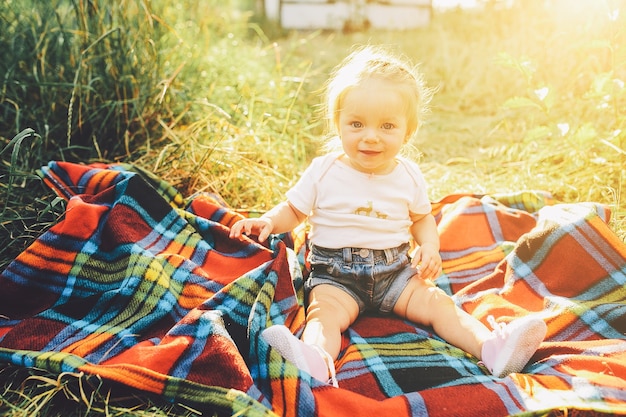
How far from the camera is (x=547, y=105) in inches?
94.3

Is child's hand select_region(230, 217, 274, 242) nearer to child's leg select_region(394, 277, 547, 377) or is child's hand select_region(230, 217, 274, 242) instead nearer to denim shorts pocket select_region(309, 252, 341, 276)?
denim shorts pocket select_region(309, 252, 341, 276)

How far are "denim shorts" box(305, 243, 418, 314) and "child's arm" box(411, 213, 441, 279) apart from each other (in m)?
0.05

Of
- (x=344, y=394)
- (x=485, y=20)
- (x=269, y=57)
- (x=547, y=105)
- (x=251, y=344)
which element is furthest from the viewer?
(x=485, y=20)

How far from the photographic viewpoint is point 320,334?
1.42 metres

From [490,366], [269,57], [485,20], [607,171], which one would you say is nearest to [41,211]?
[490,366]

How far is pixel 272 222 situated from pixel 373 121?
0.44m

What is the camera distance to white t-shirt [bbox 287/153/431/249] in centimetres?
167

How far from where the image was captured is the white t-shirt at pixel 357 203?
1665mm

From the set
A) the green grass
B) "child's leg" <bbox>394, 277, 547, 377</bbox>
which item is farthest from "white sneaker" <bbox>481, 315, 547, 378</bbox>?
the green grass

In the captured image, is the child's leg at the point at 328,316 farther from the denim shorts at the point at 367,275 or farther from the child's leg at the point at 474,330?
the child's leg at the point at 474,330

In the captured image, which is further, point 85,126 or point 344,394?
point 85,126

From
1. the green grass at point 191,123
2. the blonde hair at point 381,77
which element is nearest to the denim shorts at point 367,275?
the blonde hair at point 381,77

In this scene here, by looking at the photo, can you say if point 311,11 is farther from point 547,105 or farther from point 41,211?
point 41,211

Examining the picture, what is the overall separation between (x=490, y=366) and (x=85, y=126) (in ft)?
6.50
